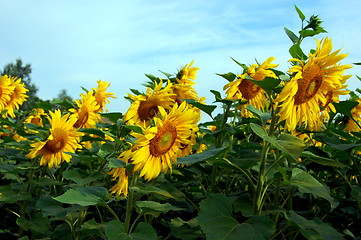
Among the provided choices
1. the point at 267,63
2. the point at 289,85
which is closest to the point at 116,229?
the point at 289,85

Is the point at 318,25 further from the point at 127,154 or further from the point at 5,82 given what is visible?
the point at 5,82

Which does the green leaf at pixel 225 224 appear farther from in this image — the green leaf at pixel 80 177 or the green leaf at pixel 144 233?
the green leaf at pixel 80 177

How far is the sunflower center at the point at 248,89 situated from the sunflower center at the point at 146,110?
1.69ft

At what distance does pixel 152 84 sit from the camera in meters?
2.80

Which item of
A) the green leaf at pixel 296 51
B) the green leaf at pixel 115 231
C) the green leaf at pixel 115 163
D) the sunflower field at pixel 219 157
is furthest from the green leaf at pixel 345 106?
the green leaf at pixel 115 231

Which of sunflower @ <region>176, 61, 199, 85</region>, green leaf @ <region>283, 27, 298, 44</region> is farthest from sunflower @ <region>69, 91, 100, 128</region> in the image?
green leaf @ <region>283, 27, 298, 44</region>

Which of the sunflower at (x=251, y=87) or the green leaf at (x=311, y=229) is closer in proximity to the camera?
the green leaf at (x=311, y=229)

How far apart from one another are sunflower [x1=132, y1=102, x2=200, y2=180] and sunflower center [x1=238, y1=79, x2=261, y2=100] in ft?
1.47

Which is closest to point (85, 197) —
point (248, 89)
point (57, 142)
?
point (57, 142)

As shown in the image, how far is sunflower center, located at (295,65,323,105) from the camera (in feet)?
6.77

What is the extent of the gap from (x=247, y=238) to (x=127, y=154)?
2.31 feet

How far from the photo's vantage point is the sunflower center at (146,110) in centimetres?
265

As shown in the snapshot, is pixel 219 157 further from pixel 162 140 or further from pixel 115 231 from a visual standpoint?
pixel 115 231

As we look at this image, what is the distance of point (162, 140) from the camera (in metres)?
2.18
